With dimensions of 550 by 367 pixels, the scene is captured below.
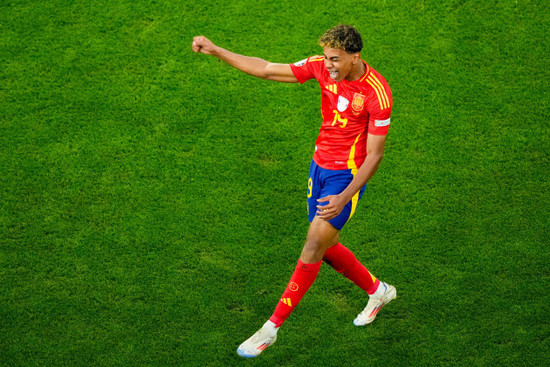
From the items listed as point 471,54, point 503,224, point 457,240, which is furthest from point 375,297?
point 471,54

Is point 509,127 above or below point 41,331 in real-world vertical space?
above

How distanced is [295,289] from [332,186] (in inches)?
29.2

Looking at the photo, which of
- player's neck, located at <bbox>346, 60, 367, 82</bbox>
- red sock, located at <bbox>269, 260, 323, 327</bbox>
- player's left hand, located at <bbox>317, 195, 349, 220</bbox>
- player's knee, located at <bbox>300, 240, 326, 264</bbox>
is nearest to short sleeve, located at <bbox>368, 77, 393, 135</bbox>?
player's neck, located at <bbox>346, 60, 367, 82</bbox>

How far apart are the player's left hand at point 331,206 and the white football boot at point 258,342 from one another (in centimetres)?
89

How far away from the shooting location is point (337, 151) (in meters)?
4.68

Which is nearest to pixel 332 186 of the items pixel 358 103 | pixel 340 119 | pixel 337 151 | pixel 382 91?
pixel 337 151

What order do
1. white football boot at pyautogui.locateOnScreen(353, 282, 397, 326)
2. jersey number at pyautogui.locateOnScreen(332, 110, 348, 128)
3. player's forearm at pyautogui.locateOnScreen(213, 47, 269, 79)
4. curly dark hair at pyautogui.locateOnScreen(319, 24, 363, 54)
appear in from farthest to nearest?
1. white football boot at pyautogui.locateOnScreen(353, 282, 397, 326)
2. player's forearm at pyautogui.locateOnScreen(213, 47, 269, 79)
3. jersey number at pyautogui.locateOnScreen(332, 110, 348, 128)
4. curly dark hair at pyautogui.locateOnScreen(319, 24, 363, 54)

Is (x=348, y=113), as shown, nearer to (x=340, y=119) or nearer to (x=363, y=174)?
(x=340, y=119)

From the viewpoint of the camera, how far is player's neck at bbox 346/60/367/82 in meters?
4.45

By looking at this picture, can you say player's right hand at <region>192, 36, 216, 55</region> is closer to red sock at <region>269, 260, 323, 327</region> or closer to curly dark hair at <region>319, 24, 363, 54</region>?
curly dark hair at <region>319, 24, 363, 54</region>

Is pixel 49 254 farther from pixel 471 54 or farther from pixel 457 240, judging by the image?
pixel 471 54

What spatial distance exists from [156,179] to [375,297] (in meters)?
2.18

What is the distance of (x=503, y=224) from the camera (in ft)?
18.3

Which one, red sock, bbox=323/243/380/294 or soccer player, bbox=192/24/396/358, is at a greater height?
soccer player, bbox=192/24/396/358
